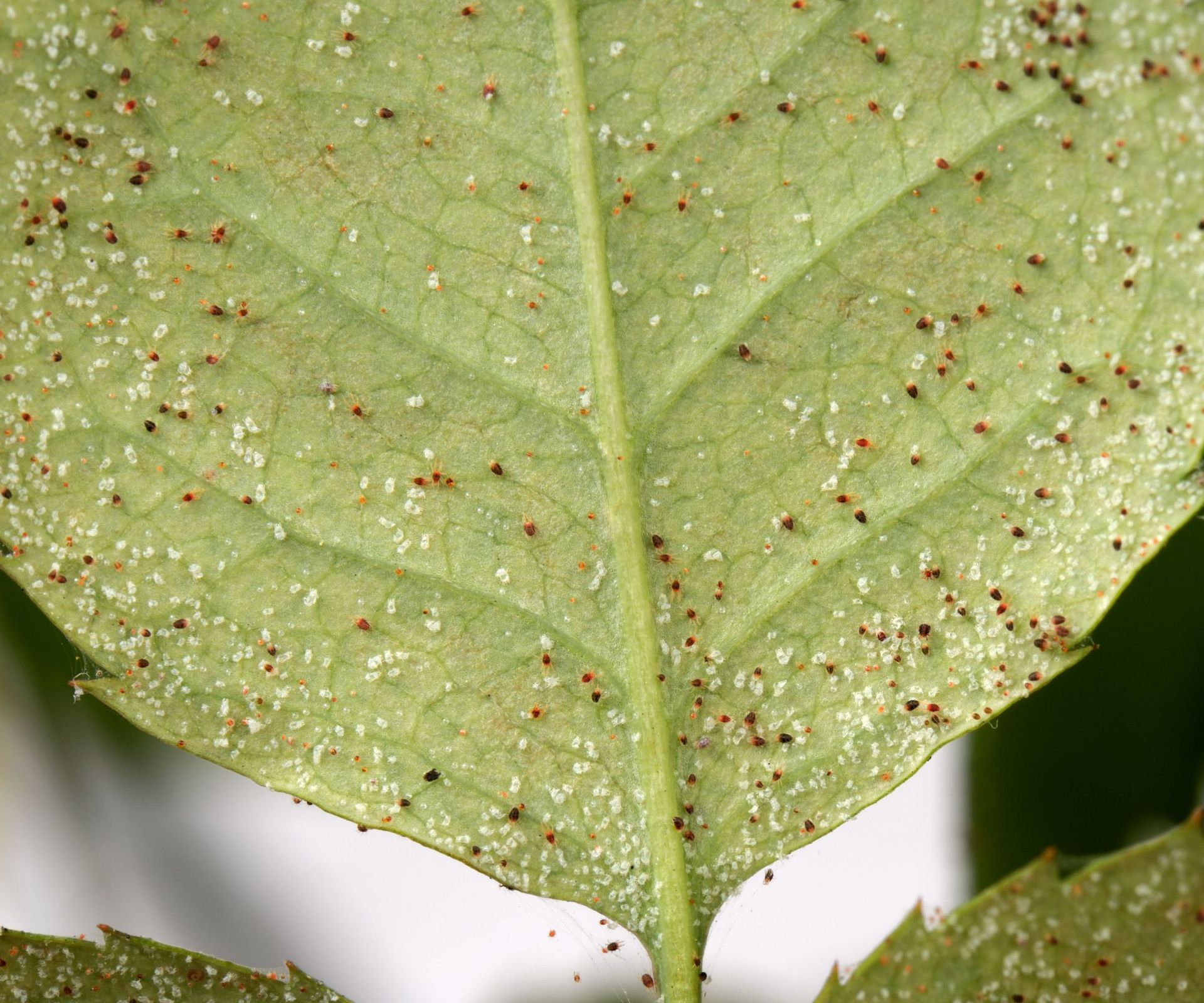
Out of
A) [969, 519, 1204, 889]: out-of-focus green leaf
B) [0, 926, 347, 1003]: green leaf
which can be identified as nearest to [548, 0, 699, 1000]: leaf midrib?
[0, 926, 347, 1003]: green leaf

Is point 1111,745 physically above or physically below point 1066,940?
above

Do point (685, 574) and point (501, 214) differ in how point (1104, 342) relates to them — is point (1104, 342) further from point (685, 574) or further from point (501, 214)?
point (501, 214)


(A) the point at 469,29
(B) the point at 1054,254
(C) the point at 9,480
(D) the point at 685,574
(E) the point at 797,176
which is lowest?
(D) the point at 685,574

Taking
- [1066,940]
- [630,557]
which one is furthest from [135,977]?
[1066,940]

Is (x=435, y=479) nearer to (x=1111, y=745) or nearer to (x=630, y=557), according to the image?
(x=630, y=557)

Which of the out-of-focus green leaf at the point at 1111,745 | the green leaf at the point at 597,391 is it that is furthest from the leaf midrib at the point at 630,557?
the out-of-focus green leaf at the point at 1111,745

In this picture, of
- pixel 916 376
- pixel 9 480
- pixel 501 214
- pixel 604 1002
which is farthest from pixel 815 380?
pixel 604 1002

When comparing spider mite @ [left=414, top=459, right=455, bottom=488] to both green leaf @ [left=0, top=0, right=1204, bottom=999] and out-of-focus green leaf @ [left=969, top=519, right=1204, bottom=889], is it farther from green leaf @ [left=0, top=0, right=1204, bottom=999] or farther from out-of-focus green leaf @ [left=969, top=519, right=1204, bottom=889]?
out-of-focus green leaf @ [left=969, top=519, right=1204, bottom=889]
